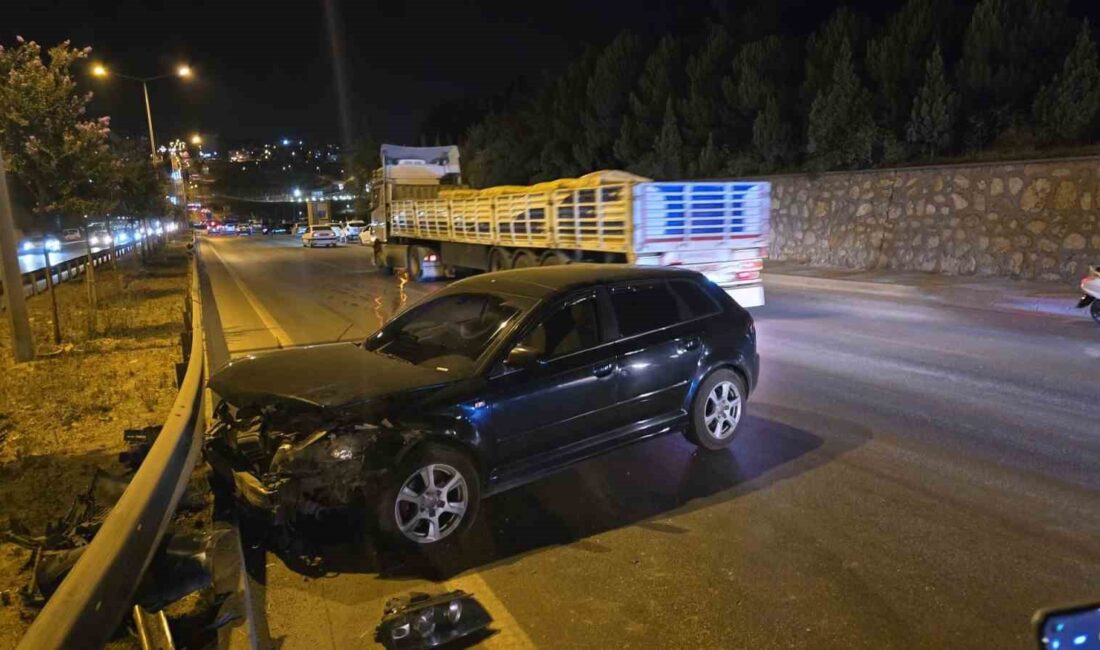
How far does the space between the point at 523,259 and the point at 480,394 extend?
11.4 m

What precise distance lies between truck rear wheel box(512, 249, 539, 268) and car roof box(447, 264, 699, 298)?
9264mm

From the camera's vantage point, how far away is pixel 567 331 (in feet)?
17.2

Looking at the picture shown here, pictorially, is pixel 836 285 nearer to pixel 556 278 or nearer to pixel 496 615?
pixel 556 278

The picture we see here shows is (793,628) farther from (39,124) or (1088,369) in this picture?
(39,124)

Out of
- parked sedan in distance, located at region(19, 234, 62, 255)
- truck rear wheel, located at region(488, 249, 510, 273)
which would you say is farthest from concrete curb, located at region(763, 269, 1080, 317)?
parked sedan in distance, located at region(19, 234, 62, 255)

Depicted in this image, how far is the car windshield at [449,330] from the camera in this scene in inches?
199

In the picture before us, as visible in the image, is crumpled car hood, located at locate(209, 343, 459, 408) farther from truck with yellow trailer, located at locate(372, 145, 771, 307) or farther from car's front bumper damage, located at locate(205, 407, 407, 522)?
truck with yellow trailer, located at locate(372, 145, 771, 307)

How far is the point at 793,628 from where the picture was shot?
11.6ft

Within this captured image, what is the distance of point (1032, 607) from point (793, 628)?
115 centimetres

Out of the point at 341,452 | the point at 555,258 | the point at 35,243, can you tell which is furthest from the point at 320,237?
the point at 341,452

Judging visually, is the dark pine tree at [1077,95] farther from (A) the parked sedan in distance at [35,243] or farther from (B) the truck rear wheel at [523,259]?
(A) the parked sedan in distance at [35,243]

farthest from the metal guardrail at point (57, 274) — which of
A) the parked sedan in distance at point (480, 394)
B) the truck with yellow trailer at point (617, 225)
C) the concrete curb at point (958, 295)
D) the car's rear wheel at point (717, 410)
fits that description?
the concrete curb at point (958, 295)

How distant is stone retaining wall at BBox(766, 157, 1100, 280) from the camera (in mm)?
14727

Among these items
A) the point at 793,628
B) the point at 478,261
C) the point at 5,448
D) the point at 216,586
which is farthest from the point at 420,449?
the point at 478,261
